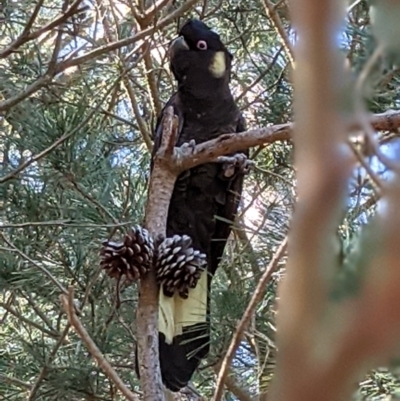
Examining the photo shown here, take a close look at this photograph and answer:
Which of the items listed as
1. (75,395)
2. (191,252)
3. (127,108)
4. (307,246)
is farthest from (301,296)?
(127,108)

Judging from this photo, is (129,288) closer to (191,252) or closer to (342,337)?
(191,252)

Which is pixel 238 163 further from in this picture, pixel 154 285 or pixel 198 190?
pixel 154 285

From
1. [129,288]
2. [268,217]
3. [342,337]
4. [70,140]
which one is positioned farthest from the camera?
[129,288]

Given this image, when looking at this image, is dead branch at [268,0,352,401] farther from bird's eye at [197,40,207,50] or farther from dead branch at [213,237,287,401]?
bird's eye at [197,40,207,50]

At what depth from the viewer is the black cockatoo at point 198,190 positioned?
1048 mm

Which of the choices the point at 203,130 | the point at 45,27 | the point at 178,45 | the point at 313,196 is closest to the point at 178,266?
the point at 45,27

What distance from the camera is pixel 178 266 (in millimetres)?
915

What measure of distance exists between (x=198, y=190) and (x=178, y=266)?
364 millimetres

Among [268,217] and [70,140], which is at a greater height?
[70,140]

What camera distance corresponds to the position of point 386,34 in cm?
Result: 13

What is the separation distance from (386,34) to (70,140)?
1.03 metres

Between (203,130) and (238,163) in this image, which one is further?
(203,130)

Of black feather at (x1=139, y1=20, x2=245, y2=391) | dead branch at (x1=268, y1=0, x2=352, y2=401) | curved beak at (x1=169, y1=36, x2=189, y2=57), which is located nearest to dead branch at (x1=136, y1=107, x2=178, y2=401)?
black feather at (x1=139, y1=20, x2=245, y2=391)

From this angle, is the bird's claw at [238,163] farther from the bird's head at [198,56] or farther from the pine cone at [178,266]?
the bird's head at [198,56]
